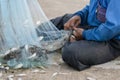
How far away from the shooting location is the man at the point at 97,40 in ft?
13.7

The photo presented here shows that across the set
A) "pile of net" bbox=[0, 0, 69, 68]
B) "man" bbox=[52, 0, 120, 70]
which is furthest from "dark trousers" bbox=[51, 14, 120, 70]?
"pile of net" bbox=[0, 0, 69, 68]

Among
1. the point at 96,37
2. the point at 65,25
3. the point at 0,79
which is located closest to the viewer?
the point at 0,79

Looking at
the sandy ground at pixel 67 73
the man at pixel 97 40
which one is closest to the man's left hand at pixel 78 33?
the man at pixel 97 40

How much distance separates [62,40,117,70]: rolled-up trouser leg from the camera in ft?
13.8

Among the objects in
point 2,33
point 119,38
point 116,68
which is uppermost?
point 2,33

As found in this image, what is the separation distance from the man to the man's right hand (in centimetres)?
20

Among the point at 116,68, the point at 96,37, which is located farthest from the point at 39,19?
the point at 116,68

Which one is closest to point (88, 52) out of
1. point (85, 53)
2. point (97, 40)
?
point (85, 53)

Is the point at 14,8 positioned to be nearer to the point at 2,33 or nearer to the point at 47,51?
the point at 2,33

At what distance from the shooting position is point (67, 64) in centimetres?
438

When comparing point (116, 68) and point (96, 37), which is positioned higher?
point (96, 37)

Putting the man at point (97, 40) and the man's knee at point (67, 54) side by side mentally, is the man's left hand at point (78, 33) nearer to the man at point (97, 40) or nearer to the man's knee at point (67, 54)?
the man at point (97, 40)

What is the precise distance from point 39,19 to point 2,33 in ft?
1.62

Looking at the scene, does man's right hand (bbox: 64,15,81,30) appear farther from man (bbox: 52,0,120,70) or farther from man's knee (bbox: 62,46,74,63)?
man's knee (bbox: 62,46,74,63)
